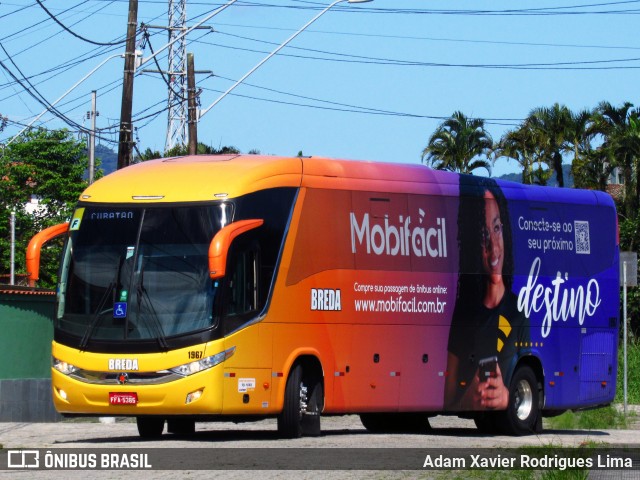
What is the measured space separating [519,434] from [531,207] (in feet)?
12.2

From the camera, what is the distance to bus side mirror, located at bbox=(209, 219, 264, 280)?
16516 mm

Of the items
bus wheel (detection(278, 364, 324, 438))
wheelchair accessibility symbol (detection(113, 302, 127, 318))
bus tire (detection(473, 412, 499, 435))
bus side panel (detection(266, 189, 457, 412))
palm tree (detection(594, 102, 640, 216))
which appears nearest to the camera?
wheelchair accessibility symbol (detection(113, 302, 127, 318))

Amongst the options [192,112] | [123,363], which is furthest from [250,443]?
[192,112]

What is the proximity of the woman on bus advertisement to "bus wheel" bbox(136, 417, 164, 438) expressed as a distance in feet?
14.2

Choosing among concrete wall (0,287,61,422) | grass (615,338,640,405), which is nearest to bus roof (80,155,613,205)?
concrete wall (0,287,61,422)

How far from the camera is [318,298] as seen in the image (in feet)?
62.0

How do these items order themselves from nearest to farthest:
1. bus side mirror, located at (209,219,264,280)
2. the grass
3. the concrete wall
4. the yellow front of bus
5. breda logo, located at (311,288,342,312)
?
bus side mirror, located at (209,219,264,280)
the yellow front of bus
breda logo, located at (311,288,342,312)
the concrete wall
the grass

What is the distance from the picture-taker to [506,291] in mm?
22000

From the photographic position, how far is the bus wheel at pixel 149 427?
19438 millimetres

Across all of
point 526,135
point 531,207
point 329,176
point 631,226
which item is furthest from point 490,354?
point 526,135

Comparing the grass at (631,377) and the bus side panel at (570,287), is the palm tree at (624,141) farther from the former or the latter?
the bus side panel at (570,287)

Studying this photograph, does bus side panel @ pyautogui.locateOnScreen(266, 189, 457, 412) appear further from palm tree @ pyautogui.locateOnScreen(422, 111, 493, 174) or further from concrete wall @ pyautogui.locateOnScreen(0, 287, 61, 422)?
palm tree @ pyautogui.locateOnScreen(422, 111, 493, 174)

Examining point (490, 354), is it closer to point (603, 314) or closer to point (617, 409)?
point (603, 314)

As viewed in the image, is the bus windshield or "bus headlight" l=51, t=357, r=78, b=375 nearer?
the bus windshield
